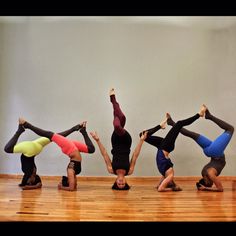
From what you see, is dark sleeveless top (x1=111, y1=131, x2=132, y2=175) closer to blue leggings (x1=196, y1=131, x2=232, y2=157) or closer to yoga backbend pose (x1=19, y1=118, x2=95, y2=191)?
yoga backbend pose (x1=19, y1=118, x2=95, y2=191)

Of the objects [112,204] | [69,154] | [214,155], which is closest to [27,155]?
[69,154]

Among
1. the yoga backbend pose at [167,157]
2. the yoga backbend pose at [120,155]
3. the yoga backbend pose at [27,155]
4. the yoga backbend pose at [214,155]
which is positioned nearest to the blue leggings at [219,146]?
the yoga backbend pose at [214,155]

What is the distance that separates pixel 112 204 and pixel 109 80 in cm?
138

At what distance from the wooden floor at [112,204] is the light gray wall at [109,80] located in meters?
0.36

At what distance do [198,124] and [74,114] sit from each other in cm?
110

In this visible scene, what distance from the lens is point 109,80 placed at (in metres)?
3.23

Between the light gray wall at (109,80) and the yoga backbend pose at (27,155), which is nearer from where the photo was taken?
the yoga backbend pose at (27,155)

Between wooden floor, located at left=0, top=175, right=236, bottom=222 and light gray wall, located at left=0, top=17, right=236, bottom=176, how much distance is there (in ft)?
1.18

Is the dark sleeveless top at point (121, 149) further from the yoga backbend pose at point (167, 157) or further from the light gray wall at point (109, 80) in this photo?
the light gray wall at point (109, 80)

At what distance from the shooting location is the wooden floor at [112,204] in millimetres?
1783

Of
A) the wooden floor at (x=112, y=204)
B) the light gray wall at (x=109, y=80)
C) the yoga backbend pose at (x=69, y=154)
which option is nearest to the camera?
the wooden floor at (x=112, y=204)

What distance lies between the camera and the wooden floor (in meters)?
1.78

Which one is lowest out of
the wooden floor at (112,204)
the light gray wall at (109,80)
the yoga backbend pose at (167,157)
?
the wooden floor at (112,204)
